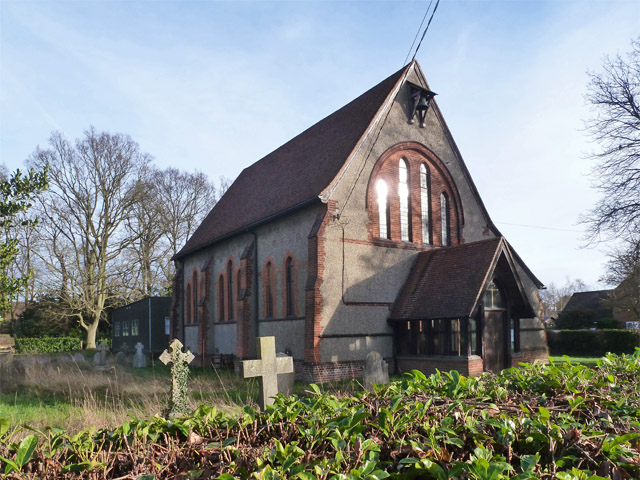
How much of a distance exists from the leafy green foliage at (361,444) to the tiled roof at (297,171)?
52.0ft

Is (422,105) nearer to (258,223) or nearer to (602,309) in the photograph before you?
(258,223)

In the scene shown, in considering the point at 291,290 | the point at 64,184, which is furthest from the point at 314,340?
the point at 64,184

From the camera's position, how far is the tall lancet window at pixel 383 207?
2080cm

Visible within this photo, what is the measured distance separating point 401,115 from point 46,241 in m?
31.9

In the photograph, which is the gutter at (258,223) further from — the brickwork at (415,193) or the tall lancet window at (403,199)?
the tall lancet window at (403,199)

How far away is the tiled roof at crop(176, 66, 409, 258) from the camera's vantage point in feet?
68.5

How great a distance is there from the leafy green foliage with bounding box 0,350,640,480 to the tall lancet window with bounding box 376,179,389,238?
17.0 meters

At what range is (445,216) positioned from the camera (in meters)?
23.0

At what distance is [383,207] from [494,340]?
20.8 feet

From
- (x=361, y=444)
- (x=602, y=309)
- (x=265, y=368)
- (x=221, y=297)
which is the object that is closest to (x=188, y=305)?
(x=221, y=297)

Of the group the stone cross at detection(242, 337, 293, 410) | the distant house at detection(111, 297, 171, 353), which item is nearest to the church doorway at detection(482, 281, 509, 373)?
the stone cross at detection(242, 337, 293, 410)

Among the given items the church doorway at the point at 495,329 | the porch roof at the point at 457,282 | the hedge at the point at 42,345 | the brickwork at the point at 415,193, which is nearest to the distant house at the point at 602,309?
the brickwork at the point at 415,193

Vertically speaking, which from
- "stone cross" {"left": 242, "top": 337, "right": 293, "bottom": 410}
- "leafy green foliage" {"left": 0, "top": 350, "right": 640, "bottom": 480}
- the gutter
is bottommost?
"stone cross" {"left": 242, "top": 337, "right": 293, "bottom": 410}

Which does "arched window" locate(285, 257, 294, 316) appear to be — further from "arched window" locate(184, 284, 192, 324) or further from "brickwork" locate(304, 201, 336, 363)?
"arched window" locate(184, 284, 192, 324)
